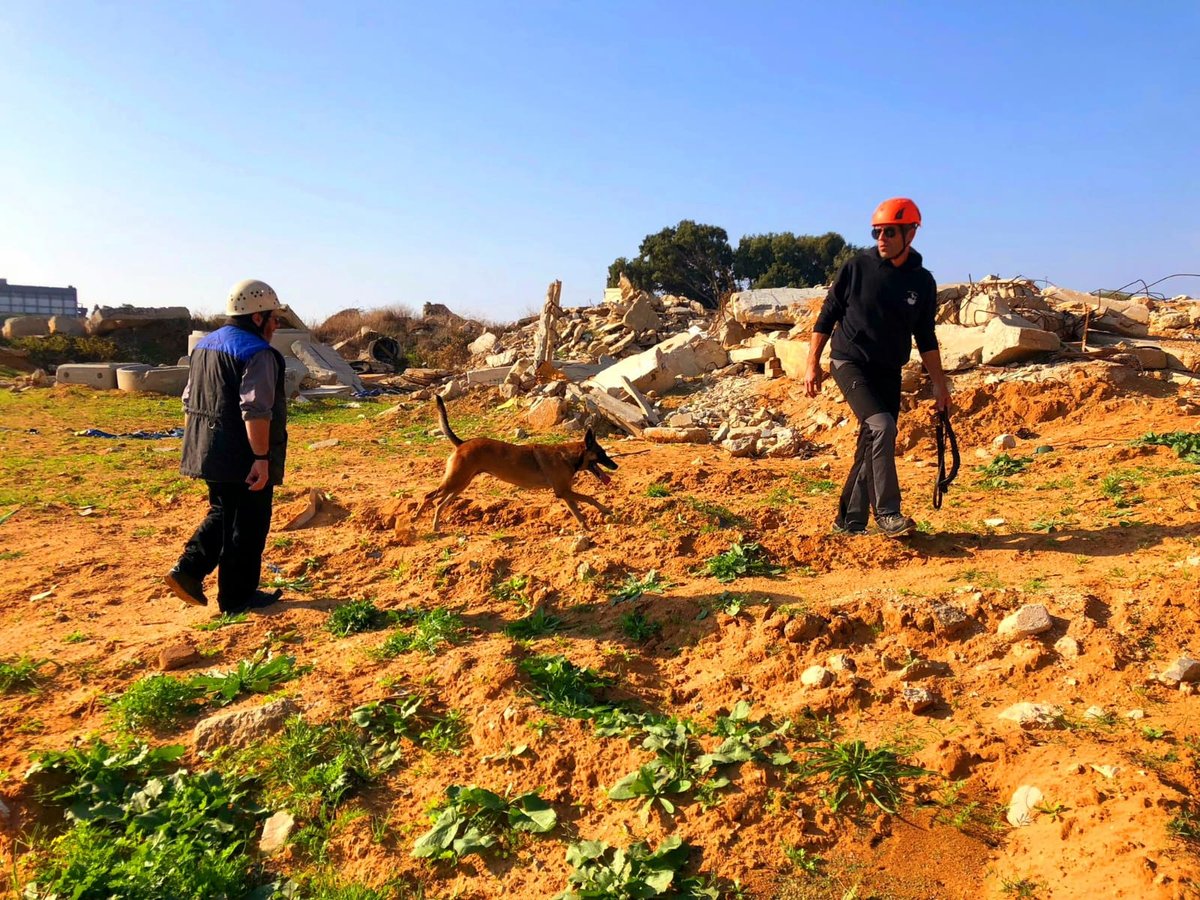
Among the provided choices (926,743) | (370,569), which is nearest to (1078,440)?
(926,743)

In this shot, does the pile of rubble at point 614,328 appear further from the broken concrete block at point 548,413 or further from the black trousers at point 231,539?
the black trousers at point 231,539

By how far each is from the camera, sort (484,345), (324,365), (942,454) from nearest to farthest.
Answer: (942,454)
(324,365)
(484,345)

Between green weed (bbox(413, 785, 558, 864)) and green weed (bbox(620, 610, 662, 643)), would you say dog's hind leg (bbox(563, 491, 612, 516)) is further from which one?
green weed (bbox(413, 785, 558, 864))

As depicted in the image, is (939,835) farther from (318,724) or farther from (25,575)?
(25,575)

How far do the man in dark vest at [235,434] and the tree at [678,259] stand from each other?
39261mm

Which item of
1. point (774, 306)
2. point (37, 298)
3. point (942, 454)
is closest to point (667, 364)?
point (774, 306)

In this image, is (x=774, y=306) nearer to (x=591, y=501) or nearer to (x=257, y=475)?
(x=591, y=501)

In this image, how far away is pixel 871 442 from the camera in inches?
198

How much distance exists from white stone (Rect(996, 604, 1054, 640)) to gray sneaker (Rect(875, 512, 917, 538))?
47.7 inches

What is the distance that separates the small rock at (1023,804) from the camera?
278 cm

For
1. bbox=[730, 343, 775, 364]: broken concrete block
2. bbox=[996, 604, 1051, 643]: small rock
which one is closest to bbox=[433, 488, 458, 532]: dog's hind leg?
bbox=[996, 604, 1051, 643]: small rock

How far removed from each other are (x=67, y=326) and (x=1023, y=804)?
91.9 ft

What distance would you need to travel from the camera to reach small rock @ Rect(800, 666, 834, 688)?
3658 mm

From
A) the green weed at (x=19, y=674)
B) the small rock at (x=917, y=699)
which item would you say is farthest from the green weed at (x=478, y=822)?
the green weed at (x=19, y=674)
